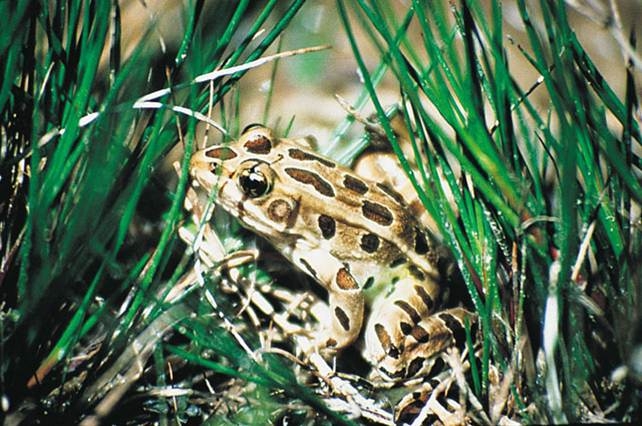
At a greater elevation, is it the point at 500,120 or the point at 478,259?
the point at 500,120

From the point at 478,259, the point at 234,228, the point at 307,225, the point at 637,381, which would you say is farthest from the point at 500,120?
the point at 234,228

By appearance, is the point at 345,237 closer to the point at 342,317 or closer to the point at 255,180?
the point at 342,317

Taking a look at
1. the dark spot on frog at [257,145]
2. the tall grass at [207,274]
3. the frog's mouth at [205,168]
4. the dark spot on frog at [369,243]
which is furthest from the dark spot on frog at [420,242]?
the frog's mouth at [205,168]

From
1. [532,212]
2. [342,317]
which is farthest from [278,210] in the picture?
[532,212]

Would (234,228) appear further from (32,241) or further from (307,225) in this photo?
(32,241)

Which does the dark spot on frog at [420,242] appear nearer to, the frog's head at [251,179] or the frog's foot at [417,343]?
the frog's foot at [417,343]

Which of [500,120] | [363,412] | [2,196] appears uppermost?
[500,120]
